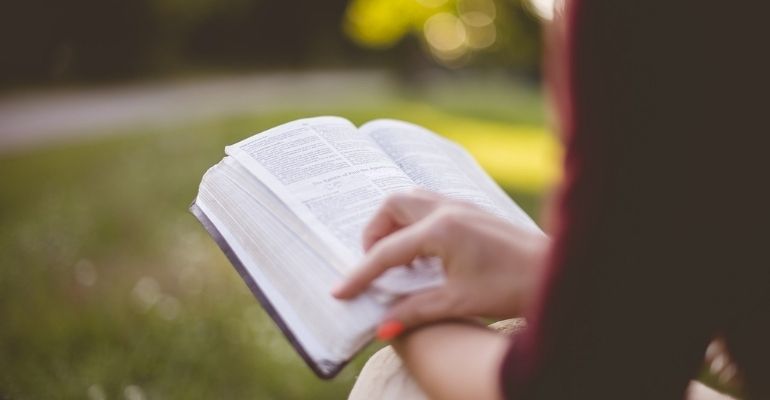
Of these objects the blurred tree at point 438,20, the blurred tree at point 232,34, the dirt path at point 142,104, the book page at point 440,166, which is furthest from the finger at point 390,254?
the blurred tree at point 232,34

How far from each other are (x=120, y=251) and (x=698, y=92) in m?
3.43

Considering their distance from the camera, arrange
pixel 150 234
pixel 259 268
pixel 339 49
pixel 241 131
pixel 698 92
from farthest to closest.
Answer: pixel 339 49 < pixel 241 131 < pixel 150 234 < pixel 259 268 < pixel 698 92

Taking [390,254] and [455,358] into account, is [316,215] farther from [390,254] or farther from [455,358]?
[455,358]

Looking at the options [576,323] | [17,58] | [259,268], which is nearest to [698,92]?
[576,323]

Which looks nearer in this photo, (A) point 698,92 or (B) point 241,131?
(A) point 698,92

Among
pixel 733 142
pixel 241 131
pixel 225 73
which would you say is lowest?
pixel 225 73

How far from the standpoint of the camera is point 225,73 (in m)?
16.7

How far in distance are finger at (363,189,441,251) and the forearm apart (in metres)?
0.14

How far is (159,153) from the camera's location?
20.3 feet

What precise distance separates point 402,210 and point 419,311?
0.13 m

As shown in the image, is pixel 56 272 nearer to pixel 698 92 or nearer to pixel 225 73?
pixel 698 92

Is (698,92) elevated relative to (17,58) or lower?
elevated

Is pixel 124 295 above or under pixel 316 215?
under

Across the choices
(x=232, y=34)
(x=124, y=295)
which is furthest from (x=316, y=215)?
(x=232, y=34)
